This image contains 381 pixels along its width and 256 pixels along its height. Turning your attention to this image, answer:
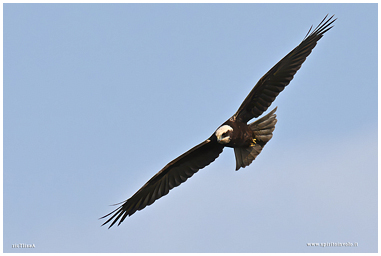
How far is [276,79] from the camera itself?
12094 millimetres

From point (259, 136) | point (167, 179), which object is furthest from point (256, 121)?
point (167, 179)

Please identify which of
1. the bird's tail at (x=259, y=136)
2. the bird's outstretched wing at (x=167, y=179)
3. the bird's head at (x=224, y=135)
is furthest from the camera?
the bird's outstretched wing at (x=167, y=179)

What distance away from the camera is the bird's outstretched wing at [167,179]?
1312 cm

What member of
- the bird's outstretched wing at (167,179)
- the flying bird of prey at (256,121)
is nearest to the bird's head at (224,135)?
the flying bird of prey at (256,121)

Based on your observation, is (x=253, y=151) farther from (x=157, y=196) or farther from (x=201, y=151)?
(x=157, y=196)

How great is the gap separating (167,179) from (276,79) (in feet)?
10.3

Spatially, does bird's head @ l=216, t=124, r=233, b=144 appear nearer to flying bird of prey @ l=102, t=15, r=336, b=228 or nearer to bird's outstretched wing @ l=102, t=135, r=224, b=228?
flying bird of prey @ l=102, t=15, r=336, b=228

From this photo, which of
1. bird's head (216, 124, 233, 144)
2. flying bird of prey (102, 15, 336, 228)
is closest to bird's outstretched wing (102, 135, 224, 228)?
flying bird of prey (102, 15, 336, 228)

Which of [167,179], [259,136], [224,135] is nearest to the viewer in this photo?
[224,135]

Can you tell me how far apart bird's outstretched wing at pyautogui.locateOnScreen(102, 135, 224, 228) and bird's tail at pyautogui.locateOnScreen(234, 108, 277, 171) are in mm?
679

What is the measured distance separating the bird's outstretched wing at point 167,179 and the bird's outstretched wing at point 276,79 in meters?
1.22

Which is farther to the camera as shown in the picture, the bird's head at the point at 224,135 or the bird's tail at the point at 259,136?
the bird's tail at the point at 259,136

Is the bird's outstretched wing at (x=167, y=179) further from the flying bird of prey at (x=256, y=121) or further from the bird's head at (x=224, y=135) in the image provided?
the bird's head at (x=224, y=135)

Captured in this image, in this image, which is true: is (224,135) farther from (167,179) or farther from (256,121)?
(167,179)
